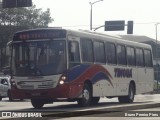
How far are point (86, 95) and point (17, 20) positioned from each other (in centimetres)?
5859

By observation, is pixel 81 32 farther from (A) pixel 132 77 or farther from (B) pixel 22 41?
(A) pixel 132 77

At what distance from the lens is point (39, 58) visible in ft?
66.1

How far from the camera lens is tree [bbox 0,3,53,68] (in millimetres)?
74938

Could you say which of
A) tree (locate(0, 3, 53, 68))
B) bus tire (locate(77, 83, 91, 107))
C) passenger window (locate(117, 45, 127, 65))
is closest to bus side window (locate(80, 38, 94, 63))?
bus tire (locate(77, 83, 91, 107))

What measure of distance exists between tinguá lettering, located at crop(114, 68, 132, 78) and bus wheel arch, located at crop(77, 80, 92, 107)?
3252mm

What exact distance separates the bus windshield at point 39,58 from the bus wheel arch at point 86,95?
1903 mm

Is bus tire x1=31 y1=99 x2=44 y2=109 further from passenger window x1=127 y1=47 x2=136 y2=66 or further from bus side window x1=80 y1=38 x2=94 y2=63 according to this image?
passenger window x1=127 y1=47 x2=136 y2=66

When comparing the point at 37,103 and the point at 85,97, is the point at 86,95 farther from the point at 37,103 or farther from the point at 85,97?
the point at 37,103

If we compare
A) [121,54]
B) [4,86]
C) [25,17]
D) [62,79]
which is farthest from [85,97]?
[25,17]

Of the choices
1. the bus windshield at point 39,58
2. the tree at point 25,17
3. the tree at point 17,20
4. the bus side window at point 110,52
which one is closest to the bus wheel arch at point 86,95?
the bus windshield at point 39,58

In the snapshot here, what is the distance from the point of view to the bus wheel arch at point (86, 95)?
21.3 m

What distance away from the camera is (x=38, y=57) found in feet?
66.2

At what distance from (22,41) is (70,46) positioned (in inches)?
78.7

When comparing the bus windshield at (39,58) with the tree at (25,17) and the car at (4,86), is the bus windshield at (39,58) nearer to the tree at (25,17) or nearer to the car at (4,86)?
the car at (4,86)
